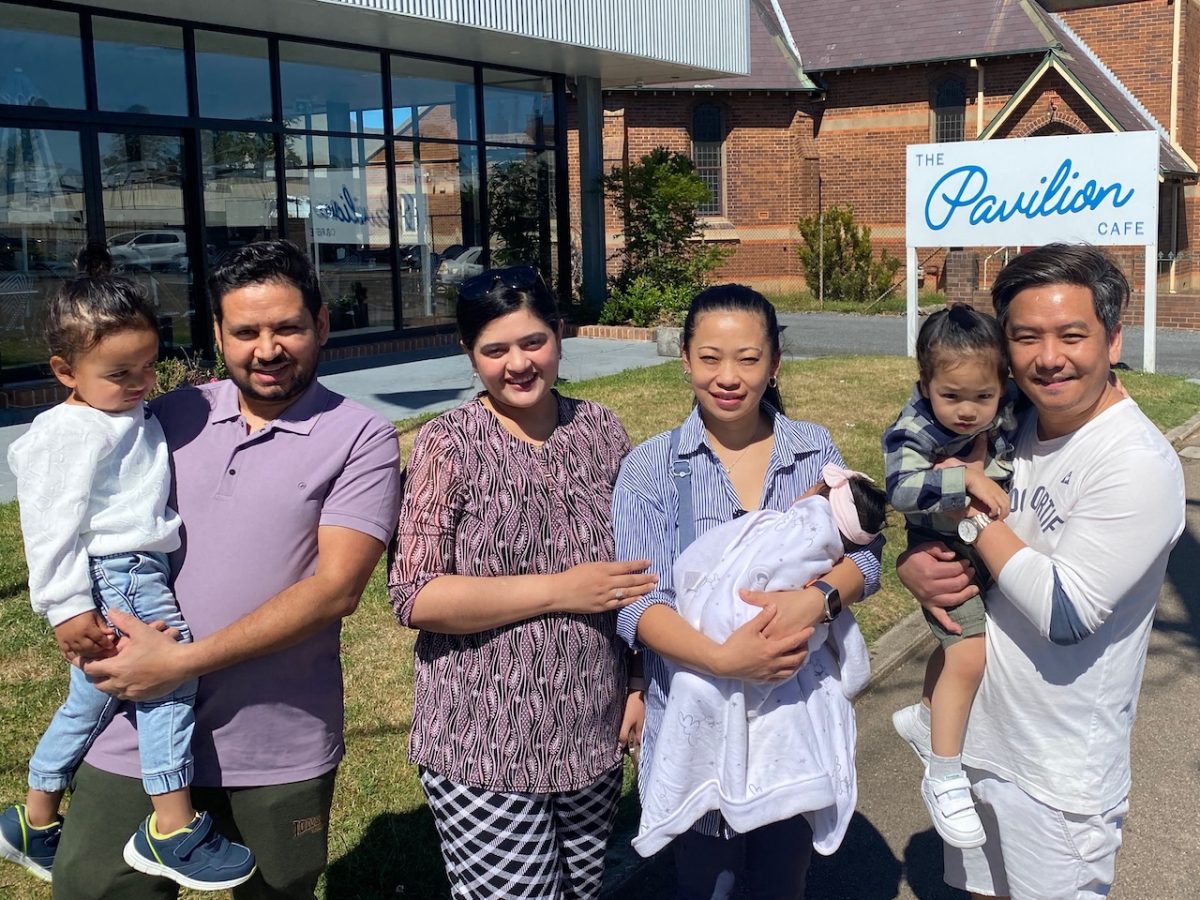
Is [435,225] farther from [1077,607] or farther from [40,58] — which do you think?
[1077,607]

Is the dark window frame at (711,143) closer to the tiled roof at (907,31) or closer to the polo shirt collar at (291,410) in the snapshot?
the tiled roof at (907,31)

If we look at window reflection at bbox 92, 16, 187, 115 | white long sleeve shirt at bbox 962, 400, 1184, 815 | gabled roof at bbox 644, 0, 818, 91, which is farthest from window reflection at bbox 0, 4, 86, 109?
gabled roof at bbox 644, 0, 818, 91

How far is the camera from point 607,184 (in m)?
16.2

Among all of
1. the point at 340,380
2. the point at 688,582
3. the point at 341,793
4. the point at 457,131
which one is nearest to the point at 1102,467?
the point at 688,582

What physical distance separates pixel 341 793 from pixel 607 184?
13.3 meters

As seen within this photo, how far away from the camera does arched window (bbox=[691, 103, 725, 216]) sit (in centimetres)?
2909

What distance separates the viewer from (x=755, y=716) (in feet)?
8.18

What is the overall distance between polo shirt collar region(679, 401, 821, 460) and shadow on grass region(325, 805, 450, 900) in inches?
68.3

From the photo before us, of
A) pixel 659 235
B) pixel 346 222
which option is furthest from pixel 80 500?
pixel 659 235

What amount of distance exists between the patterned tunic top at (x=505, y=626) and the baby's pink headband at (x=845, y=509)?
20.4 inches

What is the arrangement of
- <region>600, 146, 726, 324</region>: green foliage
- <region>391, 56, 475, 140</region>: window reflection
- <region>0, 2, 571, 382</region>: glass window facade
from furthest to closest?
1. <region>600, 146, 726, 324</region>: green foliage
2. <region>391, 56, 475, 140</region>: window reflection
3. <region>0, 2, 571, 382</region>: glass window facade

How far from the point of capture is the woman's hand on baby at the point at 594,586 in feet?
7.99

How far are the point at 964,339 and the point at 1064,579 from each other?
0.53 metres

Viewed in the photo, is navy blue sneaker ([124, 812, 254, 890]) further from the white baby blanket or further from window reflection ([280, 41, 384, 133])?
window reflection ([280, 41, 384, 133])
